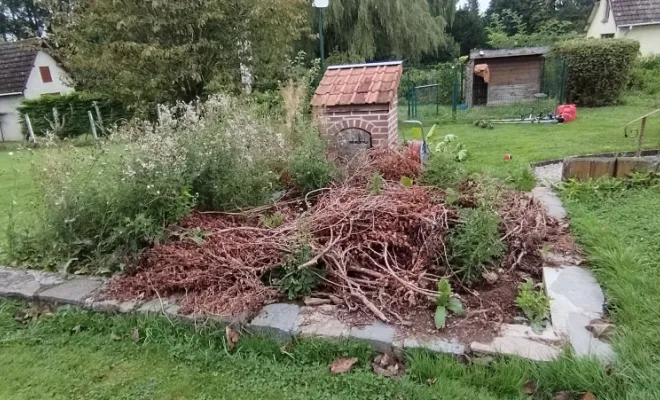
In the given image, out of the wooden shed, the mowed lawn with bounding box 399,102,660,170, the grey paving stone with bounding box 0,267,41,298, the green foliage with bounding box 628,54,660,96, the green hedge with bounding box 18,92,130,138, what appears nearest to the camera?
the grey paving stone with bounding box 0,267,41,298

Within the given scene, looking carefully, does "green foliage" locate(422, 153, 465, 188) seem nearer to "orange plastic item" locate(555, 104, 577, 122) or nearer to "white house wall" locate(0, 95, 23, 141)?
"orange plastic item" locate(555, 104, 577, 122)

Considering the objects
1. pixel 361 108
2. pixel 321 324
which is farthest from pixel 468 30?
pixel 321 324

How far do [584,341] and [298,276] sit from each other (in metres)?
1.35

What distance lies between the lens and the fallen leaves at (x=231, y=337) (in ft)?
6.59

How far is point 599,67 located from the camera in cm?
1027

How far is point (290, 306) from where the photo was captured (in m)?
2.20

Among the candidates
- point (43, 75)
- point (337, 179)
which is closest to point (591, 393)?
point (337, 179)

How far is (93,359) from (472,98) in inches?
475

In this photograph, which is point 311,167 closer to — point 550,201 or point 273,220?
point 273,220

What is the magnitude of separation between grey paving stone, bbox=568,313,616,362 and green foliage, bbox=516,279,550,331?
106 mm

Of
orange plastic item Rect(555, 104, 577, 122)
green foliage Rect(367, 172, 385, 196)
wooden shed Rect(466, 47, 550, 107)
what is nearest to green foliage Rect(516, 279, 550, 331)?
green foliage Rect(367, 172, 385, 196)

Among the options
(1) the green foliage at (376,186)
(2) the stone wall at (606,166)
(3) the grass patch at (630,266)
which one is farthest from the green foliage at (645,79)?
Result: (1) the green foliage at (376,186)

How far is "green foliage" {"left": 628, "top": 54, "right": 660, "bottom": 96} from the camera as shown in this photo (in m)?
11.6

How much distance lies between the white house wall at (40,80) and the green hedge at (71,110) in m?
4.18
